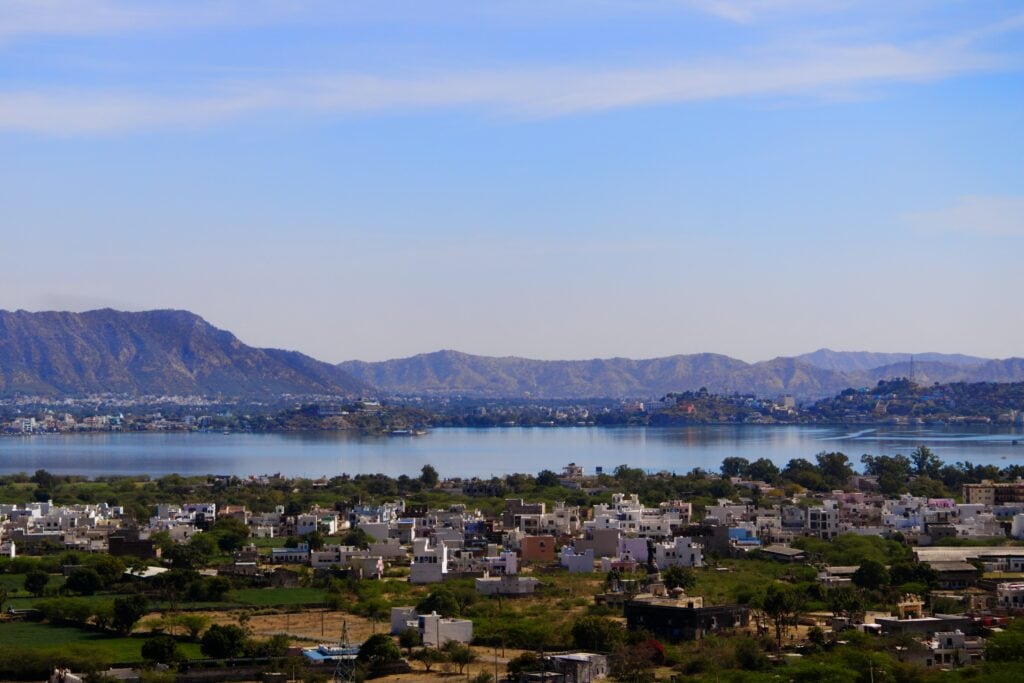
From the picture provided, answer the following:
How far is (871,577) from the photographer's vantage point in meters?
17.2

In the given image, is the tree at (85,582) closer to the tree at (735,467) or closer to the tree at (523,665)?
the tree at (523,665)

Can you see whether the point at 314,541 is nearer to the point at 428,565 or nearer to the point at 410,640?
the point at 428,565

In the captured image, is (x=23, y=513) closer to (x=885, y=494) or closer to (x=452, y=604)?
(x=452, y=604)

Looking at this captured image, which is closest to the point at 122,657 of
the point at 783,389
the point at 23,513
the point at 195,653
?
the point at 195,653

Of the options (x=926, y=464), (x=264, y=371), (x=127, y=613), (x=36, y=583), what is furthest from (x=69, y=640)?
(x=264, y=371)

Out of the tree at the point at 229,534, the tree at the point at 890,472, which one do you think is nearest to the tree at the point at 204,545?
the tree at the point at 229,534

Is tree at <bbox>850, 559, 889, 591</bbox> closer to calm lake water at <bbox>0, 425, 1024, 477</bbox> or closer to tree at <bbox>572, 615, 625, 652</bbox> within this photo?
tree at <bbox>572, 615, 625, 652</bbox>

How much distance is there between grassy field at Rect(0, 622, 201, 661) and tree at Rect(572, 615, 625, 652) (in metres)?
3.14

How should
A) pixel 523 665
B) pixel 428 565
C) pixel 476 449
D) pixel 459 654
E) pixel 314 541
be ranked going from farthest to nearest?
pixel 476 449 < pixel 314 541 < pixel 428 565 < pixel 459 654 < pixel 523 665

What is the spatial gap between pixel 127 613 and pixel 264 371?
135m

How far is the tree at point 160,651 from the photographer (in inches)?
529

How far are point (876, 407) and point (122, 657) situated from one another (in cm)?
7216

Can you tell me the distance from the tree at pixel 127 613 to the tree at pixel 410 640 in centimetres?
258

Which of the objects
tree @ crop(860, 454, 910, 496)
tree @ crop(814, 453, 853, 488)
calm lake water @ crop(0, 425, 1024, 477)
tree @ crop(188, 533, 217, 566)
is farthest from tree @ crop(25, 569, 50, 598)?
calm lake water @ crop(0, 425, 1024, 477)
